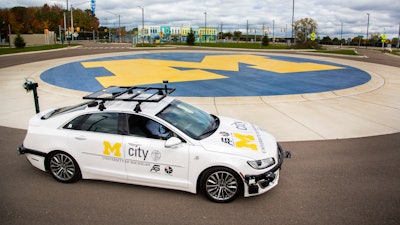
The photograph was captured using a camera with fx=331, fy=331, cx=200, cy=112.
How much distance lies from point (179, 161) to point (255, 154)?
1177 mm

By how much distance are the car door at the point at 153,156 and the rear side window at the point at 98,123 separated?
242 mm

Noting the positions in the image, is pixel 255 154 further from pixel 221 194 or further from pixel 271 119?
pixel 271 119

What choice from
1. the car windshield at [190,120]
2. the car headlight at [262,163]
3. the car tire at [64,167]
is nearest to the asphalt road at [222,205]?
the car tire at [64,167]

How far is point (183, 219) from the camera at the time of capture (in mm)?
Answer: 4688

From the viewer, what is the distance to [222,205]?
507 cm

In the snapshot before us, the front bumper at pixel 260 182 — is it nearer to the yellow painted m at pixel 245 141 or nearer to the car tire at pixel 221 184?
the car tire at pixel 221 184

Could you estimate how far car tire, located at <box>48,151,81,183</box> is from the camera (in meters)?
5.68

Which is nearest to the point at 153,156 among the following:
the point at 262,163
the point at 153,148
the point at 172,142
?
the point at 153,148

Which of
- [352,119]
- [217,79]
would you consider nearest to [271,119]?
[352,119]

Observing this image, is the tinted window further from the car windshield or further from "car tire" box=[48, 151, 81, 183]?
the car windshield

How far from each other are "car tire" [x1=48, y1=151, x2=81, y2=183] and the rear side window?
519 mm

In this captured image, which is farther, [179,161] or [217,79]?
[217,79]

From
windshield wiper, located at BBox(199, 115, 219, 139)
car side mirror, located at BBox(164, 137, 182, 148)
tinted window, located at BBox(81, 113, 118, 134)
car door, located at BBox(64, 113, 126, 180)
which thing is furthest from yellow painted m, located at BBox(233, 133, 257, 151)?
tinted window, located at BBox(81, 113, 118, 134)

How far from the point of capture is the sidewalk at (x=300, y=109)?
8.97 metres
